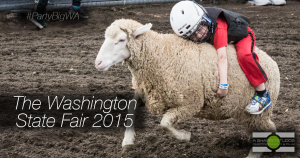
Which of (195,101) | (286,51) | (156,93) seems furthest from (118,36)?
(286,51)

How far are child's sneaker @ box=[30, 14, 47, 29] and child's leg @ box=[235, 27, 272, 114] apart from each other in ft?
23.6

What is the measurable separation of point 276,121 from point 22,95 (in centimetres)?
427

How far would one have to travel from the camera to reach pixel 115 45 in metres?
3.17

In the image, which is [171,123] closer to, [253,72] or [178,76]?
[178,76]

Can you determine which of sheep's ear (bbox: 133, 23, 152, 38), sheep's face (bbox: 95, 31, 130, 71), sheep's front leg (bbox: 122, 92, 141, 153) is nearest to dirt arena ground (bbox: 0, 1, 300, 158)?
sheep's front leg (bbox: 122, 92, 141, 153)

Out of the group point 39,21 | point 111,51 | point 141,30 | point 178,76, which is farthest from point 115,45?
point 39,21

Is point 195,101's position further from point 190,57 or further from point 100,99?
point 100,99

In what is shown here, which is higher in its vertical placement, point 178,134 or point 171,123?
point 171,123

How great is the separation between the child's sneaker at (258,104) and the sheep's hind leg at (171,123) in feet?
2.64

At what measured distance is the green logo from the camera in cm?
391

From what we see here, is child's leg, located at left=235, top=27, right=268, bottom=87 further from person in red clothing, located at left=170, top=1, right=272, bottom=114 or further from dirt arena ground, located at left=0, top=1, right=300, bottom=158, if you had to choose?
dirt arena ground, located at left=0, top=1, right=300, bottom=158

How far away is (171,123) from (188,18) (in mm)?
1126

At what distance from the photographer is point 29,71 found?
6.50 meters

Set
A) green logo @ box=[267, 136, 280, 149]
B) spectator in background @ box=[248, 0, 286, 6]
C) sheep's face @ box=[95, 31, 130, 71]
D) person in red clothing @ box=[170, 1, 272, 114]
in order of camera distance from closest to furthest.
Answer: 1. sheep's face @ box=[95, 31, 130, 71]
2. person in red clothing @ box=[170, 1, 272, 114]
3. green logo @ box=[267, 136, 280, 149]
4. spectator in background @ box=[248, 0, 286, 6]
